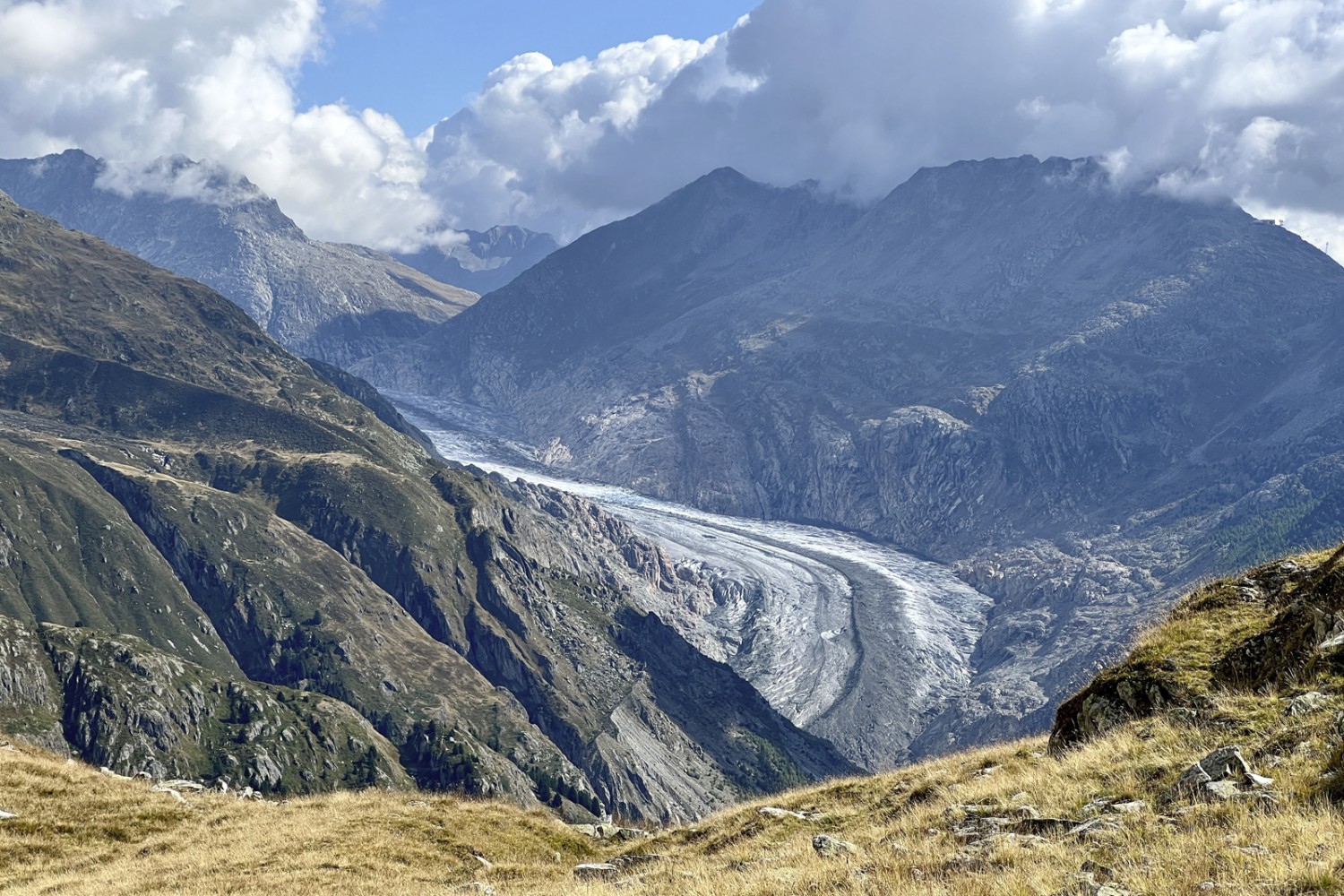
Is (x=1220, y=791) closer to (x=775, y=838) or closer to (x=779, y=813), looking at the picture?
(x=775, y=838)

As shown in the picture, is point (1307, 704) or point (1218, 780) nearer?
point (1218, 780)

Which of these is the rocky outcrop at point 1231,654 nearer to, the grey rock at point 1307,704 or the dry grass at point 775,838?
the grey rock at point 1307,704

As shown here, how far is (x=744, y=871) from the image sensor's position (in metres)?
23.7

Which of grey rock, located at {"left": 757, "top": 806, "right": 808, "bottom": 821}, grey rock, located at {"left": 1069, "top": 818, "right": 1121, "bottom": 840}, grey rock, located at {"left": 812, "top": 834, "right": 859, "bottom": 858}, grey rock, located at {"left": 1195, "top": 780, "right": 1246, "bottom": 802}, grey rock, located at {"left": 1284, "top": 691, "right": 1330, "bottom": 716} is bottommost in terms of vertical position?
grey rock, located at {"left": 757, "top": 806, "right": 808, "bottom": 821}

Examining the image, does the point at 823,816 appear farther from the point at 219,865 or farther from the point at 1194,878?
the point at 219,865

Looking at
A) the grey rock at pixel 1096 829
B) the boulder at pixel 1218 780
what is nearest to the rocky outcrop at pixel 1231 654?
the boulder at pixel 1218 780

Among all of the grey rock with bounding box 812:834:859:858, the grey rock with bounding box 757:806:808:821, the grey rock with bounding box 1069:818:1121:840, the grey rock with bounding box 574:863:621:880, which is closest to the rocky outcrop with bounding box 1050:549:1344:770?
the grey rock with bounding box 1069:818:1121:840

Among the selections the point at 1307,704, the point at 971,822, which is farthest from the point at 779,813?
the point at 1307,704

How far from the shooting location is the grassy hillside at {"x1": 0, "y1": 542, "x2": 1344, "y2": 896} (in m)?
19.1

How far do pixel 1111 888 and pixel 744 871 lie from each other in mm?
8911

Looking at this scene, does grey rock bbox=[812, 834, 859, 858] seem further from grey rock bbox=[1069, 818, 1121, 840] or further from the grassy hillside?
grey rock bbox=[1069, 818, 1121, 840]

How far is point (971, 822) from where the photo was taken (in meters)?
24.9

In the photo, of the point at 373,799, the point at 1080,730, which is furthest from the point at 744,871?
the point at 373,799

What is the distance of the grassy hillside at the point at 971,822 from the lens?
1909 centimetres
